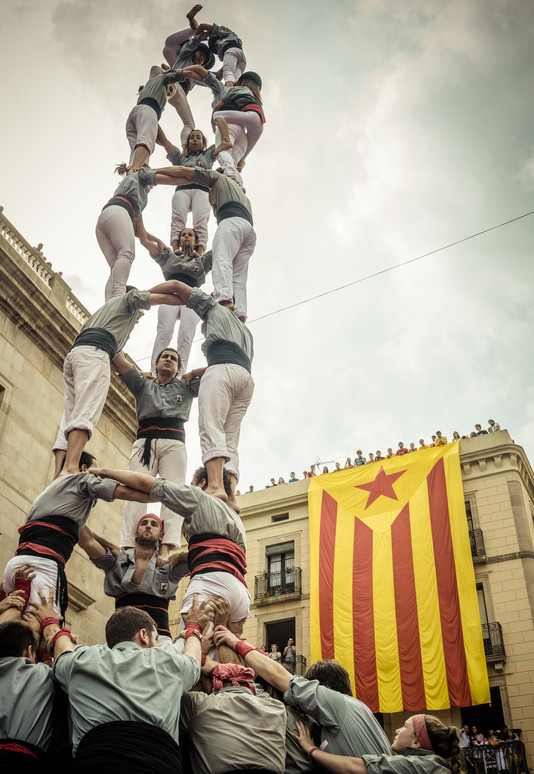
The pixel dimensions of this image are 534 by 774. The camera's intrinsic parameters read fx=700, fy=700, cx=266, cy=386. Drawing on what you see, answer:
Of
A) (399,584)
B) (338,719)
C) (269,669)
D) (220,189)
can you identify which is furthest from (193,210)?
(399,584)

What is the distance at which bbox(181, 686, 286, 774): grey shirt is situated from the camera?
3307 mm

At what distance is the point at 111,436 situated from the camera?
14023 millimetres

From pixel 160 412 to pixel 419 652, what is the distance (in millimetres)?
13762

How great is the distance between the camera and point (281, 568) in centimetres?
2409

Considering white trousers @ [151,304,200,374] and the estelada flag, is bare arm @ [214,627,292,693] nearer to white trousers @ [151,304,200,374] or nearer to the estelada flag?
white trousers @ [151,304,200,374]

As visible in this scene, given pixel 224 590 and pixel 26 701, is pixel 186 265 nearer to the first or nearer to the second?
pixel 224 590

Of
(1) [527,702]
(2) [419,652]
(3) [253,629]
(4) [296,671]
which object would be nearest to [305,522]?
(3) [253,629]

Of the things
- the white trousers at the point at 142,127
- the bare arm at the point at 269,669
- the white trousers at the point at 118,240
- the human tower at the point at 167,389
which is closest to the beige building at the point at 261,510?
the white trousers at the point at 142,127

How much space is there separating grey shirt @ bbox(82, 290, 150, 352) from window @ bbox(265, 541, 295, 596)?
690 inches

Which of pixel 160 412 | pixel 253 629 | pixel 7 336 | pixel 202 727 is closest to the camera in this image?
pixel 202 727

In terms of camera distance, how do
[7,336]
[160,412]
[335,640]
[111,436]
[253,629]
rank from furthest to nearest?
[253,629] < [335,640] < [111,436] < [7,336] < [160,412]

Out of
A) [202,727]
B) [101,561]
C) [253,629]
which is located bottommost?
[202,727]

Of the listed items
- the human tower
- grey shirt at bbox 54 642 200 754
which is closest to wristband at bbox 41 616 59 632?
the human tower

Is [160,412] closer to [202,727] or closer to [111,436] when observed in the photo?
[202,727]
